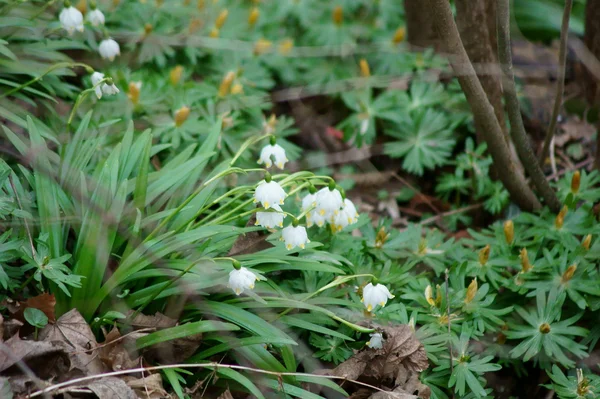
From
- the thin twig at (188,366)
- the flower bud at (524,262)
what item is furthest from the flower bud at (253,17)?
the thin twig at (188,366)

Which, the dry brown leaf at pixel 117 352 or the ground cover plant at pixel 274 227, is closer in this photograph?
the dry brown leaf at pixel 117 352

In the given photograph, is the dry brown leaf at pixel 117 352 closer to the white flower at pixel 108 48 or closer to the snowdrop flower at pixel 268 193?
the snowdrop flower at pixel 268 193

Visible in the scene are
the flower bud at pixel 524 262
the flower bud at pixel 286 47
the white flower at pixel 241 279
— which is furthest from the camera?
the flower bud at pixel 286 47

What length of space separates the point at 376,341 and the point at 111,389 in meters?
0.90

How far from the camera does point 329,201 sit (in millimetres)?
2180

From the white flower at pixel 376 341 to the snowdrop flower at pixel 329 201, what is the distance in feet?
1.49

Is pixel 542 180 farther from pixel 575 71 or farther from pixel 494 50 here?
pixel 575 71

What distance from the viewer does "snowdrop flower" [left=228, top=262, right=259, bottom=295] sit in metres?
2.01

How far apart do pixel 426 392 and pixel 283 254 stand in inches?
28.1

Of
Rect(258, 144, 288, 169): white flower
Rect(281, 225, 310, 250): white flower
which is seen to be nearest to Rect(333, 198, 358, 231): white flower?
Rect(281, 225, 310, 250): white flower

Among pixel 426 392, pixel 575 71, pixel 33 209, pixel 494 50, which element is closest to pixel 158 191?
pixel 33 209

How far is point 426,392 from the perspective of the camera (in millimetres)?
2178

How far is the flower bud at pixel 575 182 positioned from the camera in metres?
2.93

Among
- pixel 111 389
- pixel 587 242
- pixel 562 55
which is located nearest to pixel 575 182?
pixel 587 242
